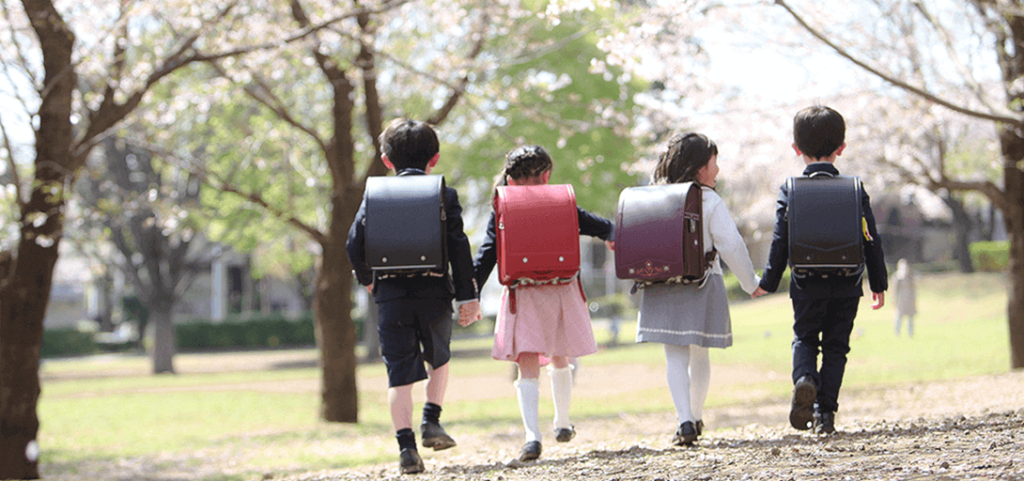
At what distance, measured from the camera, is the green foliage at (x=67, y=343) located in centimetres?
3359

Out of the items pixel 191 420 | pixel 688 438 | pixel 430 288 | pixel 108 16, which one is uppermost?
pixel 108 16

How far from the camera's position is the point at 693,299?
465cm

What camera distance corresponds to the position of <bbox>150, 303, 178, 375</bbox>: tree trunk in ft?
81.3

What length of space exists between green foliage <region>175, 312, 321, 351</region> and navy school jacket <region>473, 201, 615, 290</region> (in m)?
32.0

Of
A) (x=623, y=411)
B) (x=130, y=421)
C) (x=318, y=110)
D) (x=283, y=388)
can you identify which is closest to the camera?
(x=623, y=411)

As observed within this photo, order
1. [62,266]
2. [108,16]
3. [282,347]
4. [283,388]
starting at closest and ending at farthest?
[108,16] → [283,388] → [282,347] → [62,266]

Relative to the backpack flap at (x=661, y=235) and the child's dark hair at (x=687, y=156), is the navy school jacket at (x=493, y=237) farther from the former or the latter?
the child's dark hair at (x=687, y=156)

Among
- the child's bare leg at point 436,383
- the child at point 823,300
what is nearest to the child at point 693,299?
the child at point 823,300

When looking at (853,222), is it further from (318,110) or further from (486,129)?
(318,110)

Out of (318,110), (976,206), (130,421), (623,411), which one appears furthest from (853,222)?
(976,206)

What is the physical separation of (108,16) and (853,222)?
924cm

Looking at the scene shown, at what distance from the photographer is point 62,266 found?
48344 millimetres

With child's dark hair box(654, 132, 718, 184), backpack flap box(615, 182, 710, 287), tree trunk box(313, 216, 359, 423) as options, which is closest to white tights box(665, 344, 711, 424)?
Result: backpack flap box(615, 182, 710, 287)

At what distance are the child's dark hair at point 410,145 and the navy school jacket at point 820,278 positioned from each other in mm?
1915
